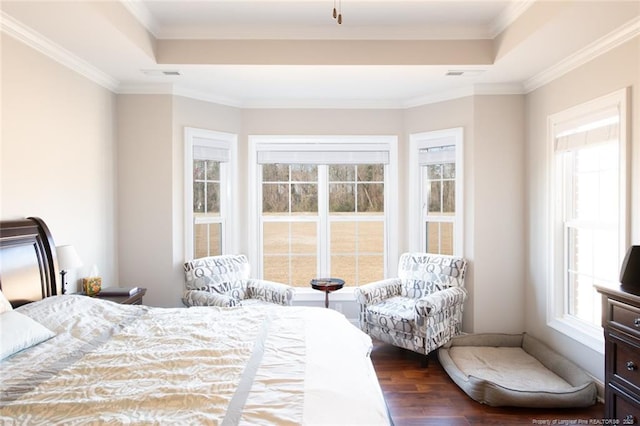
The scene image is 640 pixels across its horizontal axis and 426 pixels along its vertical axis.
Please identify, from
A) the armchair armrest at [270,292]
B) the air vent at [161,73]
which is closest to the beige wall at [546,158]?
the armchair armrest at [270,292]

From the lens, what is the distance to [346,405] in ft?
4.05

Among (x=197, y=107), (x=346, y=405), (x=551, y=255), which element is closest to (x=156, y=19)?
(x=197, y=107)

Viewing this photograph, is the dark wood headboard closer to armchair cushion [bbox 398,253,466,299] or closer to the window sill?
armchair cushion [bbox 398,253,466,299]

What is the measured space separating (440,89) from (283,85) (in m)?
1.62

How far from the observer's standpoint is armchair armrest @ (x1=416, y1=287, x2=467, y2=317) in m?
3.12

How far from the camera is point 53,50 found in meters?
→ 2.67

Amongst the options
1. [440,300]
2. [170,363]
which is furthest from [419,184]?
[170,363]

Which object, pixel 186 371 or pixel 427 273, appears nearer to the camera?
pixel 186 371

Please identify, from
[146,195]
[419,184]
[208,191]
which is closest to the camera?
[146,195]

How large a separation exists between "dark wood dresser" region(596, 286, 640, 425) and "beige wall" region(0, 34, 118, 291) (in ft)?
12.1

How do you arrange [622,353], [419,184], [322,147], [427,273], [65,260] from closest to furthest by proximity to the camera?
[622,353]
[65,260]
[427,273]
[419,184]
[322,147]

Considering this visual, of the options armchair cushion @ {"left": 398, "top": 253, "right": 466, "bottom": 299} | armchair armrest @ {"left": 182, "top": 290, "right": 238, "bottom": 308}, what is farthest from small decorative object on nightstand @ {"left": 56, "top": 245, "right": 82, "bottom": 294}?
armchair cushion @ {"left": 398, "top": 253, "right": 466, "bottom": 299}

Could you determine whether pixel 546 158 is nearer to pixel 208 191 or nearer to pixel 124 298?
Answer: pixel 208 191

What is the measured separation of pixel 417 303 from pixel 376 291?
54 cm
